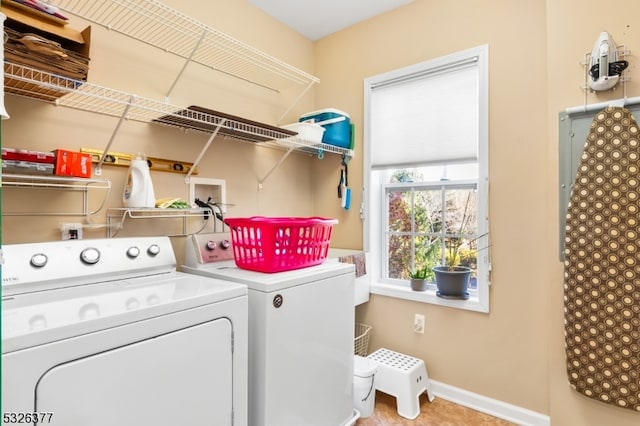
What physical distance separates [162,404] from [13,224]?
986 millimetres

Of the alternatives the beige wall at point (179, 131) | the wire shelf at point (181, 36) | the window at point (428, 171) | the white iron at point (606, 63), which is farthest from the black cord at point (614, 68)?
the beige wall at point (179, 131)

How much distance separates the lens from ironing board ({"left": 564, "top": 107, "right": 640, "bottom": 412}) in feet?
5.12

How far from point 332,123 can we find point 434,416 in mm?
1904

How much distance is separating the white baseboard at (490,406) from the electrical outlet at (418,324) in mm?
316

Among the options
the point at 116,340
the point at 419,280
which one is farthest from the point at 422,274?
the point at 116,340

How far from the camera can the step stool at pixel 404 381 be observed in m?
2.11

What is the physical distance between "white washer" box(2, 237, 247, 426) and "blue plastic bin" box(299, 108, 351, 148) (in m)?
1.40

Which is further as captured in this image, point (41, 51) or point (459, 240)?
point (459, 240)

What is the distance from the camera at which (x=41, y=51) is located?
1.26 meters

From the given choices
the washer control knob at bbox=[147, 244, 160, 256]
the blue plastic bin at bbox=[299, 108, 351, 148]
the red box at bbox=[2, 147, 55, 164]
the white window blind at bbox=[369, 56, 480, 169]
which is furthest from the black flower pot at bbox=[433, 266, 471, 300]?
the red box at bbox=[2, 147, 55, 164]

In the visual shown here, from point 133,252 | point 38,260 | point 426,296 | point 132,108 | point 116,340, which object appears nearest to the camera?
point 116,340

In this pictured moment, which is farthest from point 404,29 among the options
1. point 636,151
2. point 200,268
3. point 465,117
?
point 200,268

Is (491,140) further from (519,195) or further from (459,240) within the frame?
(459,240)

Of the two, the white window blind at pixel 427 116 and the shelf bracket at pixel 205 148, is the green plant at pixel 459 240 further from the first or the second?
the shelf bracket at pixel 205 148
